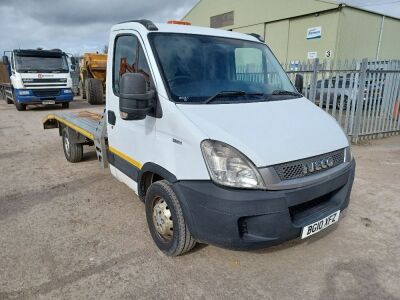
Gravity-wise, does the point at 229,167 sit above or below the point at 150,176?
above

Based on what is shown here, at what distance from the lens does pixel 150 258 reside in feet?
10.4

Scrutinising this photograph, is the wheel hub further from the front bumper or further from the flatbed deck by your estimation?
the front bumper

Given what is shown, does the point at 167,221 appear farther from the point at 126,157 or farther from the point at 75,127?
the point at 75,127

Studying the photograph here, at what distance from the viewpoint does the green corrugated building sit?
1941cm

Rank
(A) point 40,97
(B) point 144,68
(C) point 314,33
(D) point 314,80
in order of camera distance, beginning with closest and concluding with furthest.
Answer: (B) point 144,68 < (D) point 314,80 < (A) point 40,97 < (C) point 314,33

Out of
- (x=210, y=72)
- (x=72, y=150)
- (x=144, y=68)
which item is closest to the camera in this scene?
(x=144, y=68)

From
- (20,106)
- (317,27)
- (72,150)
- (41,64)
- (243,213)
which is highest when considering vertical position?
(317,27)

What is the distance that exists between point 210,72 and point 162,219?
1.55 metres

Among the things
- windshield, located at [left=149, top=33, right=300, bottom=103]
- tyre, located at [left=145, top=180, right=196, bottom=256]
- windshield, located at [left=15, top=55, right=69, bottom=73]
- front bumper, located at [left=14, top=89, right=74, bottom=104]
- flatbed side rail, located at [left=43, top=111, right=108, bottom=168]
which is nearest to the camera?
tyre, located at [left=145, top=180, right=196, bottom=256]

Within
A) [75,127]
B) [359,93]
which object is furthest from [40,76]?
[359,93]

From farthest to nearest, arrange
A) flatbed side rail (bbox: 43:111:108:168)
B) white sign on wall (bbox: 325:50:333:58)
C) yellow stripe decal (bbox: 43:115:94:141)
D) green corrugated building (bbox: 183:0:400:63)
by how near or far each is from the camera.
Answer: white sign on wall (bbox: 325:50:333:58), green corrugated building (bbox: 183:0:400:63), yellow stripe decal (bbox: 43:115:94:141), flatbed side rail (bbox: 43:111:108:168)

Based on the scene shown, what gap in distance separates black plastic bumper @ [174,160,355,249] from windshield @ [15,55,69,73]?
45.2 ft

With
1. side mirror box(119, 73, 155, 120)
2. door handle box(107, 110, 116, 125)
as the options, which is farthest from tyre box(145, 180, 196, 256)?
door handle box(107, 110, 116, 125)

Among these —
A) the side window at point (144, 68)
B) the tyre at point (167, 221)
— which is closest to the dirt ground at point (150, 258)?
the tyre at point (167, 221)
